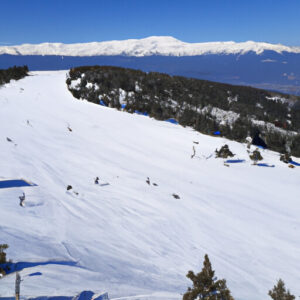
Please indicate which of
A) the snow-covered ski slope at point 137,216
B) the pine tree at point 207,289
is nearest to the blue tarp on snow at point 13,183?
the snow-covered ski slope at point 137,216

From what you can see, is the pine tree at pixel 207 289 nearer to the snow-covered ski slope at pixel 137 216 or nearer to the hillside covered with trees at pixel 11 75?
the snow-covered ski slope at pixel 137 216

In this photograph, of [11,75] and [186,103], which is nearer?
[11,75]

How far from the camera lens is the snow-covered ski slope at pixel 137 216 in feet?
22.8

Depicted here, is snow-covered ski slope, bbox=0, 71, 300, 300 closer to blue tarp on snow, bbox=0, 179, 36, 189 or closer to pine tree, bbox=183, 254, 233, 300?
blue tarp on snow, bbox=0, 179, 36, 189

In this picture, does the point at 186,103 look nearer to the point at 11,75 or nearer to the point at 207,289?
the point at 11,75

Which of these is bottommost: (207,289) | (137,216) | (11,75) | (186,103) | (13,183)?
(137,216)

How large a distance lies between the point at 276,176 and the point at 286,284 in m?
12.1

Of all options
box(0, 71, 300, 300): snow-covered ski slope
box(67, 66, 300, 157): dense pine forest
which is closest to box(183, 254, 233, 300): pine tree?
box(0, 71, 300, 300): snow-covered ski slope

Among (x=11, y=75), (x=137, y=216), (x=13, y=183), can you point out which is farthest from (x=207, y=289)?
(x=11, y=75)

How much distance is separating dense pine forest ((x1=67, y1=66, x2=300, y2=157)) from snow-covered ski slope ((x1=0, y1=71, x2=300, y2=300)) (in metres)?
14.0

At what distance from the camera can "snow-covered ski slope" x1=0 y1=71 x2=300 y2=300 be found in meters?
6.96

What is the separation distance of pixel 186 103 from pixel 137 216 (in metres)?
41.9

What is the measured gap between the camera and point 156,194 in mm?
13141

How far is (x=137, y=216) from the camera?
35.0 ft
